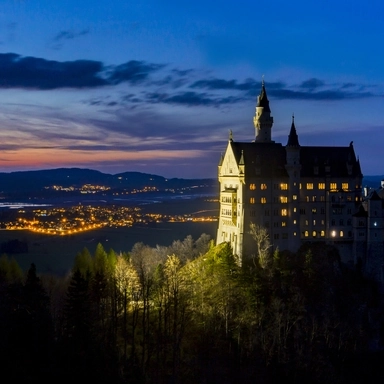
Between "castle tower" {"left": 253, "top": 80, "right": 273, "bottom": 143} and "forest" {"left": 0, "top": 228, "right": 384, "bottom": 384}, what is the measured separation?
17.7m

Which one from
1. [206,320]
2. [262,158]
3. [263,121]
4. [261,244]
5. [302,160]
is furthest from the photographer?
[263,121]

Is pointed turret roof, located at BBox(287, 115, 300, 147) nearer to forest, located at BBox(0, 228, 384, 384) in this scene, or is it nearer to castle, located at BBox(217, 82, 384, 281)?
castle, located at BBox(217, 82, 384, 281)

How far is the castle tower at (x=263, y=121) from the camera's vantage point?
9162 centimetres

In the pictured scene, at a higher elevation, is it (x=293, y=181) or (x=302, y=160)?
(x=302, y=160)

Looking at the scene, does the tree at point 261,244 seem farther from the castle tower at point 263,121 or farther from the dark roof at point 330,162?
the castle tower at point 263,121

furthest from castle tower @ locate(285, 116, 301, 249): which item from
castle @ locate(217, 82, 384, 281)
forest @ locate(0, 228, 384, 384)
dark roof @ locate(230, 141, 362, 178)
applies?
forest @ locate(0, 228, 384, 384)

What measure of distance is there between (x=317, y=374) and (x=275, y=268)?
→ 14.6m

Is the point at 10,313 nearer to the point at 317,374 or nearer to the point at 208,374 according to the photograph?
the point at 208,374

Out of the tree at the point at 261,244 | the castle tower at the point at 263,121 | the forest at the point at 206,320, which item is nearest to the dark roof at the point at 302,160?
the castle tower at the point at 263,121

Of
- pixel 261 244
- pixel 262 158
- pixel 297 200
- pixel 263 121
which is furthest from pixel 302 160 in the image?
pixel 261 244

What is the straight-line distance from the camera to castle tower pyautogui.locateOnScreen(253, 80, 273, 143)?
91625mm

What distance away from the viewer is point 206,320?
232 feet

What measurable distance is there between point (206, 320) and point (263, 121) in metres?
35.5

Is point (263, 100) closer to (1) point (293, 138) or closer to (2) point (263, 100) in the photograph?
(2) point (263, 100)
